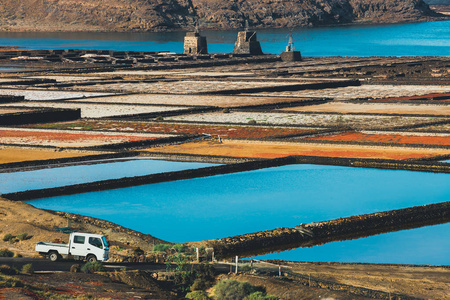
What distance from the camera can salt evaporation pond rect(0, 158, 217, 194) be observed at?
80.3ft

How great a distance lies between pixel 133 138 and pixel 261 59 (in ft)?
230

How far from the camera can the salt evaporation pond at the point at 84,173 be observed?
80.3 ft

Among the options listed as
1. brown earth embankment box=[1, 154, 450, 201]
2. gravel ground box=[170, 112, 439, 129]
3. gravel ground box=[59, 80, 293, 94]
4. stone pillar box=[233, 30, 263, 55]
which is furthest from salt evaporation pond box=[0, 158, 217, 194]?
stone pillar box=[233, 30, 263, 55]

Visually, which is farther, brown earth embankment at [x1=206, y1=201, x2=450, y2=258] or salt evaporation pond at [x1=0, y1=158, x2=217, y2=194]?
salt evaporation pond at [x1=0, y1=158, x2=217, y2=194]

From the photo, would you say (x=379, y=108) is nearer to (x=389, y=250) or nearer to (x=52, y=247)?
(x=389, y=250)

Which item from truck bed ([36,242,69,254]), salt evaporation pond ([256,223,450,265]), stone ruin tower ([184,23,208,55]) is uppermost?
truck bed ([36,242,69,254])

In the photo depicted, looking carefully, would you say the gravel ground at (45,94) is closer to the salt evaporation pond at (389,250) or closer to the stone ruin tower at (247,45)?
the salt evaporation pond at (389,250)

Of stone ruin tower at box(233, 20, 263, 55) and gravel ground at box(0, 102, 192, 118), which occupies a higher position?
gravel ground at box(0, 102, 192, 118)

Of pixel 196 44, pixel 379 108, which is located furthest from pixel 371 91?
pixel 196 44

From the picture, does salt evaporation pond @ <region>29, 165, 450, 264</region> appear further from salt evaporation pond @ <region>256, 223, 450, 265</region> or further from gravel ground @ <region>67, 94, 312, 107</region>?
gravel ground @ <region>67, 94, 312, 107</region>

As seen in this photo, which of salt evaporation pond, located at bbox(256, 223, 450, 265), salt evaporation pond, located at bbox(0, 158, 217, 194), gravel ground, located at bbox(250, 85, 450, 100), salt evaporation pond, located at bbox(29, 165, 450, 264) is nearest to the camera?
salt evaporation pond, located at bbox(256, 223, 450, 265)

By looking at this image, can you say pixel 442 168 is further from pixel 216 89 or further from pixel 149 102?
pixel 216 89

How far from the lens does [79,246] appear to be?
52.8 feet

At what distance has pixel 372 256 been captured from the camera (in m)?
17.4
